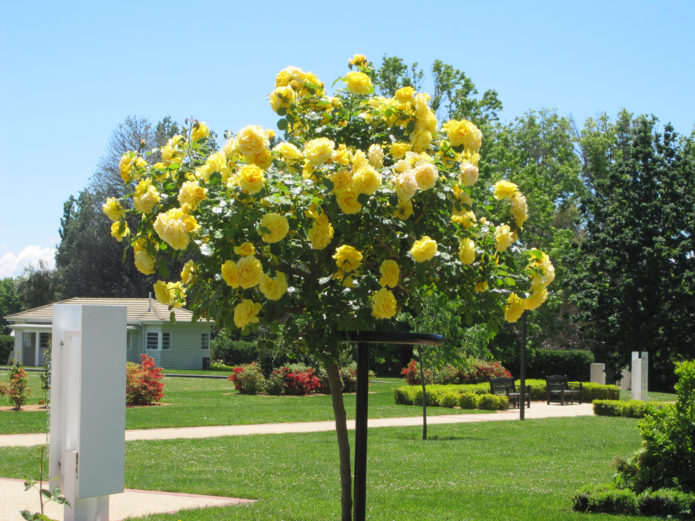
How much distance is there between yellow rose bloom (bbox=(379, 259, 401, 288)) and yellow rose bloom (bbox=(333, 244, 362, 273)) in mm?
120

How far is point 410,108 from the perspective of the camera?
4.02 m

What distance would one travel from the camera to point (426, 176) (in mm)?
3416

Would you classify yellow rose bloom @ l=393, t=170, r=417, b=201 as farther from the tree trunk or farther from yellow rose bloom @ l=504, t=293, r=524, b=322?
the tree trunk

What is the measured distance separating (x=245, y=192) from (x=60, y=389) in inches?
79.2

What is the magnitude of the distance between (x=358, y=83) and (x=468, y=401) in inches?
703

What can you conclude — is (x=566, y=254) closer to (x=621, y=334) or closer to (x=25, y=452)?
(x=621, y=334)

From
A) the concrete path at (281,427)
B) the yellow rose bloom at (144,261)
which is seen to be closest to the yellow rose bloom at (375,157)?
the yellow rose bloom at (144,261)

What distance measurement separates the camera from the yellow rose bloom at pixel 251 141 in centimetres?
352

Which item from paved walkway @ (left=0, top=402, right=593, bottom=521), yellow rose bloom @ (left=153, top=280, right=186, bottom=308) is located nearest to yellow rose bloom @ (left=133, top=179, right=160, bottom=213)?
yellow rose bloom @ (left=153, top=280, right=186, bottom=308)

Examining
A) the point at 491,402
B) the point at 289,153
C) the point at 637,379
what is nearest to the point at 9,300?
the point at 491,402

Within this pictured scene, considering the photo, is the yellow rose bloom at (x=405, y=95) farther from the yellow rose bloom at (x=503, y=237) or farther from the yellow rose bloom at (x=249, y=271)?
the yellow rose bloom at (x=249, y=271)

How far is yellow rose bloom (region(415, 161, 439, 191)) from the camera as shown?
3.41 m

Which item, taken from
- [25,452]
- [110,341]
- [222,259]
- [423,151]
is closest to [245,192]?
[222,259]

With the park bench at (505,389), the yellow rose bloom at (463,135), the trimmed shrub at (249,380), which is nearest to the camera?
the yellow rose bloom at (463,135)
